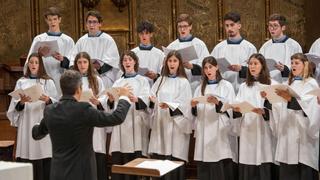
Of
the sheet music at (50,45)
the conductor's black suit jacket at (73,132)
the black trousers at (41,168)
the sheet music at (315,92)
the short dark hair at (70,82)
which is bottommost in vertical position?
the black trousers at (41,168)

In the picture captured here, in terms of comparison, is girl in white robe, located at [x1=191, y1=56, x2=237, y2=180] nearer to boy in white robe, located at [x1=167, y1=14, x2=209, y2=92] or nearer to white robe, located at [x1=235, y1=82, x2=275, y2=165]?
white robe, located at [x1=235, y1=82, x2=275, y2=165]

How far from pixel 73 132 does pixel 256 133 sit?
2.73 meters

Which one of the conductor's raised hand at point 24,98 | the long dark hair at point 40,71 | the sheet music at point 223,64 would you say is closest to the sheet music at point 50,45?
the long dark hair at point 40,71

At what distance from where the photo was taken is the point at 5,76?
9.23 m

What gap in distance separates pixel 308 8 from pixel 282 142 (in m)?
4.81

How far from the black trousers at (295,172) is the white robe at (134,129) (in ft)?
5.43

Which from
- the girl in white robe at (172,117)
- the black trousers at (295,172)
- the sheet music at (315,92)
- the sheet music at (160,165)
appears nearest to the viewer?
the sheet music at (160,165)

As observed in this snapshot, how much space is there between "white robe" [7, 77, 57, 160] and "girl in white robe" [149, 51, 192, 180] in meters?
1.27

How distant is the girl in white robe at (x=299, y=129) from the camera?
20.4 ft

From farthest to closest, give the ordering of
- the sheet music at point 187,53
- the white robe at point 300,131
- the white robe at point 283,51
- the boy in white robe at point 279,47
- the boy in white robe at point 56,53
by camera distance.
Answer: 1. the boy in white robe at point 56,53
2. the white robe at point 283,51
3. the boy in white robe at point 279,47
4. the sheet music at point 187,53
5. the white robe at point 300,131

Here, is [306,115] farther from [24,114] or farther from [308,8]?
[308,8]

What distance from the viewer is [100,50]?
8.04 m

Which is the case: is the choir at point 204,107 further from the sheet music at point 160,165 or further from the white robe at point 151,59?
the sheet music at point 160,165

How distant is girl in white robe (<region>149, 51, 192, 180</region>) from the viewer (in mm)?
6898
